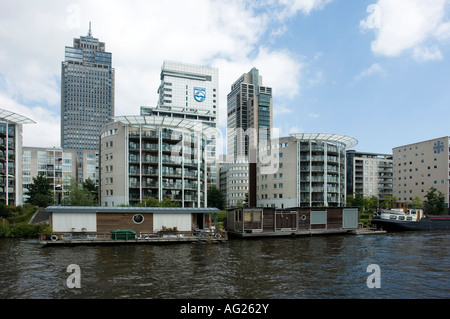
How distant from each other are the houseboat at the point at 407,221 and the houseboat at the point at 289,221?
51.0 feet

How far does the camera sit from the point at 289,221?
5331 centimetres

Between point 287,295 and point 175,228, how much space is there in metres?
26.4

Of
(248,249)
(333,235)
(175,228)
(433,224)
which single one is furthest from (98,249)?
(433,224)

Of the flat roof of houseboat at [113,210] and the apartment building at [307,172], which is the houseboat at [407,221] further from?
the flat roof of houseboat at [113,210]

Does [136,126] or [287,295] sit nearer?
[287,295]

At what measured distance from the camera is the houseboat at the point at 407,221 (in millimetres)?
67688

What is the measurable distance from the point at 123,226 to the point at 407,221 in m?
58.3

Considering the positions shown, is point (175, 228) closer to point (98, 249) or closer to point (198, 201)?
point (98, 249)

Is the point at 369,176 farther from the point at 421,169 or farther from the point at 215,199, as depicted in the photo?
the point at 215,199
